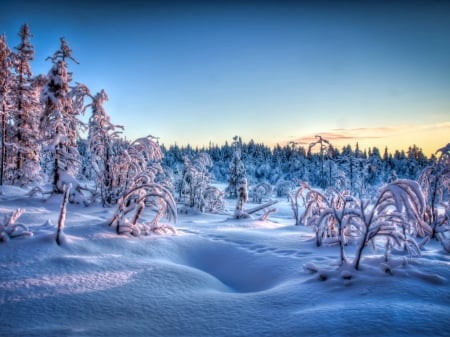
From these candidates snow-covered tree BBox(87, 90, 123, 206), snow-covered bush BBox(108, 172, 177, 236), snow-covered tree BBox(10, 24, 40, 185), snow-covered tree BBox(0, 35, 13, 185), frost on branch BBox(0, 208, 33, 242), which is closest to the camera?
frost on branch BBox(0, 208, 33, 242)

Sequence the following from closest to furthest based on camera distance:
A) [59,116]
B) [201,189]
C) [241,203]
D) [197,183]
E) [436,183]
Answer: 1. [436,183]
2. [59,116]
3. [241,203]
4. [201,189]
5. [197,183]

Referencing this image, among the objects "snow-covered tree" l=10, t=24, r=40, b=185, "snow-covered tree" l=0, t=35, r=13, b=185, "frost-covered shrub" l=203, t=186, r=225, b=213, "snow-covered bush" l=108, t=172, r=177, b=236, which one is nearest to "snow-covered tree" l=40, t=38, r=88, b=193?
"snow-covered tree" l=0, t=35, r=13, b=185

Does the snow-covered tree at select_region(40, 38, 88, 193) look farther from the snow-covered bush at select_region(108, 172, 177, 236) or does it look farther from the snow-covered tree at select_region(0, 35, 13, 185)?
the snow-covered bush at select_region(108, 172, 177, 236)

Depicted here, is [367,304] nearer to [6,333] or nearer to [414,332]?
[414,332]

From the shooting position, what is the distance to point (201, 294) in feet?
12.2

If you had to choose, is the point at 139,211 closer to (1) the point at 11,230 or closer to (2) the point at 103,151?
(1) the point at 11,230

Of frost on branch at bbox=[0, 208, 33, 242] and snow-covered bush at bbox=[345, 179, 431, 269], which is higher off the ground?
snow-covered bush at bbox=[345, 179, 431, 269]

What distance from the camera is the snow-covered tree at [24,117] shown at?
1828 centimetres

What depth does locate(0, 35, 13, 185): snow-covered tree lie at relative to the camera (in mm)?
15477

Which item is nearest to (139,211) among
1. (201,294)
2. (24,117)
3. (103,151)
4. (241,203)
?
(201,294)

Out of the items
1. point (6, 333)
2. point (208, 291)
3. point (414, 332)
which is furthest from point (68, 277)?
point (414, 332)

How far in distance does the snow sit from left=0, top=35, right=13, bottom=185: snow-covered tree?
14331mm

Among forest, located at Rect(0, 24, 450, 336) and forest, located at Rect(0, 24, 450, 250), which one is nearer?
forest, located at Rect(0, 24, 450, 336)

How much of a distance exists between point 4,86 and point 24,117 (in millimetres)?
3966
